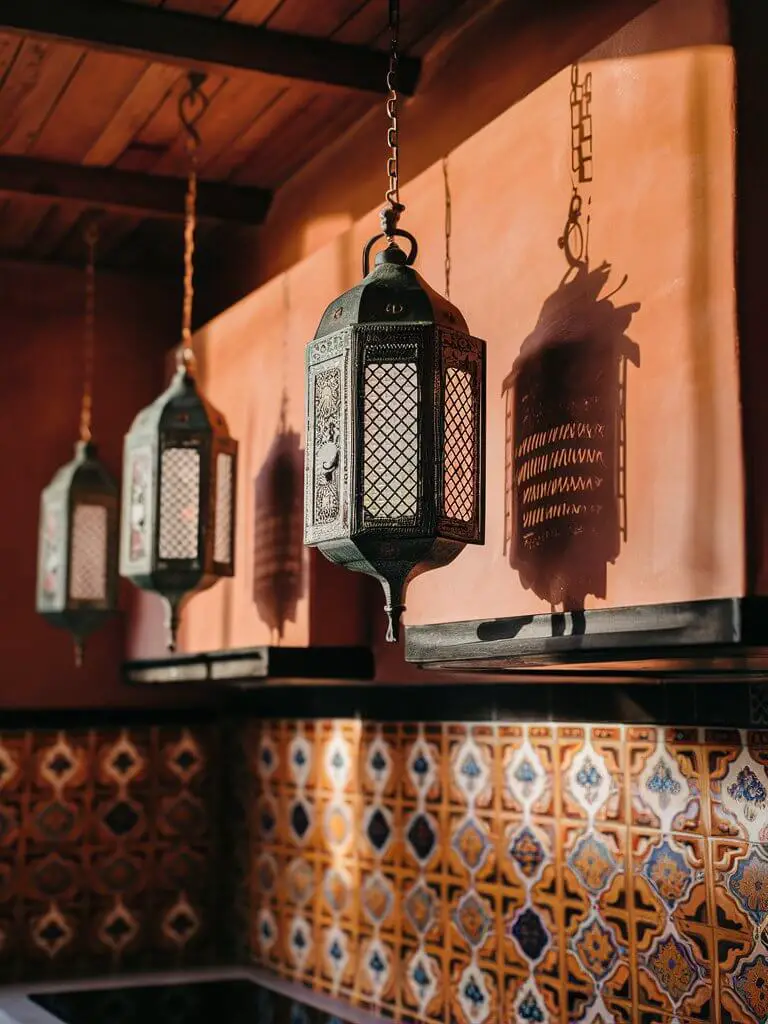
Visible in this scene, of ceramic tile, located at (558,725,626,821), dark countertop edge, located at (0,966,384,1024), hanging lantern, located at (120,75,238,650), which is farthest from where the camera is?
dark countertop edge, located at (0,966,384,1024)

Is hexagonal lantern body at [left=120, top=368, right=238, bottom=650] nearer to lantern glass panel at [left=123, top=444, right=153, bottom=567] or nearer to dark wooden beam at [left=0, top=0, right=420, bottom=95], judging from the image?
lantern glass panel at [left=123, top=444, right=153, bottom=567]

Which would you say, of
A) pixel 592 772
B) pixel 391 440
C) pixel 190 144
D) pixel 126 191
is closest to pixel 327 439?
pixel 391 440

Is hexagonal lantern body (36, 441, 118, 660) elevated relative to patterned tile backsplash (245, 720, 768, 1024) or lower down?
elevated

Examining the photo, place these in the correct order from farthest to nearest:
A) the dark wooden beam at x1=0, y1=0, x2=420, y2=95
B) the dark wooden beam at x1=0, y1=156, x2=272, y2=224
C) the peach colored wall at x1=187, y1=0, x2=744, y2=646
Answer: the dark wooden beam at x1=0, y1=156, x2=272, y2=224
the dark wooden beam at x1=0, y1=0, x2=420, y2=95
the peach colored wall at x1=187, y1=0, x2=744, y2=646

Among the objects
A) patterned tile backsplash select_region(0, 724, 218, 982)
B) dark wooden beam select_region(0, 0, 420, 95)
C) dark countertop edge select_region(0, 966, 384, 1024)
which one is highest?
dark wooden beam select_region(0, 0, 420, 95)

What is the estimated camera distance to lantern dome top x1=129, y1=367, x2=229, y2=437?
11.3 ft

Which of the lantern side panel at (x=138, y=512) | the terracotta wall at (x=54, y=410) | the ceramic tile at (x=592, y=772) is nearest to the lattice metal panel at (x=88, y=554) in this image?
the terracotta wall at (x=54, y=410)

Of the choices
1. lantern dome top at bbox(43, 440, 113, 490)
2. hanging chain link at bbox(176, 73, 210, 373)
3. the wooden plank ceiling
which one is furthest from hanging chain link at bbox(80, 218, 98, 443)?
hanging chain link at bbox(176, 73, 210, 373)

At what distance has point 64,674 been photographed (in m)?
4.65

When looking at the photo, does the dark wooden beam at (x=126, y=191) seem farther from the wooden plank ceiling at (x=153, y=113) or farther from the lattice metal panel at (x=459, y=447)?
the lattice metal panel at (x=459, y=447)

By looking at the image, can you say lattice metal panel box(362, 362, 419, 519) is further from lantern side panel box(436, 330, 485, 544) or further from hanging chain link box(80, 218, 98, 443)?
hanging chain link box(80, 218, 98, 443)

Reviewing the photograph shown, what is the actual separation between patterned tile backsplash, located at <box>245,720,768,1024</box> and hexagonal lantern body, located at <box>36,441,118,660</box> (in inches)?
29.6

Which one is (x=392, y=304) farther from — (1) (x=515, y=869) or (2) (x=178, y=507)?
(1) (x=515, y=869)

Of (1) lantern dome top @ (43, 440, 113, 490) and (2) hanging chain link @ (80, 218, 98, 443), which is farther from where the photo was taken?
(2) hanging chain link @ (80, 218, 98, 443)
